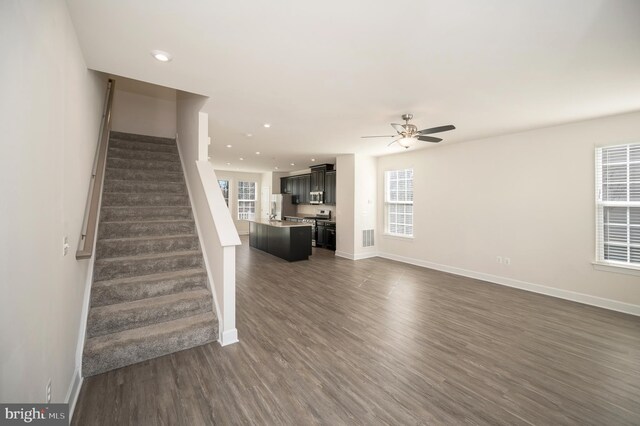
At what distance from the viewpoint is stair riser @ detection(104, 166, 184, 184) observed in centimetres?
389

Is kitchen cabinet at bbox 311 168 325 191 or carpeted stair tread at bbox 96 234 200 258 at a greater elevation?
kitchen cabinet at bbox 311 168 325 191

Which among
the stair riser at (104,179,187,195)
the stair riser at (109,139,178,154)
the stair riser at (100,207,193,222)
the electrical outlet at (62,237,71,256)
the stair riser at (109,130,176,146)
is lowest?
the electrical outlet at (62,237,71,256)

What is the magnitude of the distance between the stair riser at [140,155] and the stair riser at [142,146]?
0.11m

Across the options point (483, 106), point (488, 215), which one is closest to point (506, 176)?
point (488, 215)

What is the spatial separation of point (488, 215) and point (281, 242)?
183 inches

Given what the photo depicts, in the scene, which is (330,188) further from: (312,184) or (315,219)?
(315,219)

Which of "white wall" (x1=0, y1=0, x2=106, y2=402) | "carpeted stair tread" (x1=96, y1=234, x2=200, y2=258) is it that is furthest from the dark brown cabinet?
"white wall" (x1=0, y1=0, x2=106, y2=402)

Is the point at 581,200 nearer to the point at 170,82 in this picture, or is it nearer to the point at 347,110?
the point at 347,110

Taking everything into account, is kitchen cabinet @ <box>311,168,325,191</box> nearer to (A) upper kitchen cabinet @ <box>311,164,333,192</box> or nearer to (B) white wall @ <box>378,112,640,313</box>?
(A) upper kitchen cabinet @ <box>311,164,333,192</box>

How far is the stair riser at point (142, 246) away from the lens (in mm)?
3029

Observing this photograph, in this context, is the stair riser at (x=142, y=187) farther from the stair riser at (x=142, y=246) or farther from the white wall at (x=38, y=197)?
the white wall at (x=38, y=197)

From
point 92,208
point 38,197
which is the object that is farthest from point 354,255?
point 38,197

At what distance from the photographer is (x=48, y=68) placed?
1479mm

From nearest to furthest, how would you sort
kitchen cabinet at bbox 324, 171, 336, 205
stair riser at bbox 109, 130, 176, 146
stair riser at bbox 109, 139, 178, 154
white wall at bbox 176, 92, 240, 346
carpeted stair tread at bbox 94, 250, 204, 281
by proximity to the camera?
1. white wall at bbox 176, 92, 240, 346
2. carpeted stair tread at bbox 94, 250, 204, 281
3. stair riser at bbox 109, 139, 178, 154
4. stair riser at bbox 109, 130, 176, 146
5. kitchen cabinet at bbox 324, 171, 336, 205
